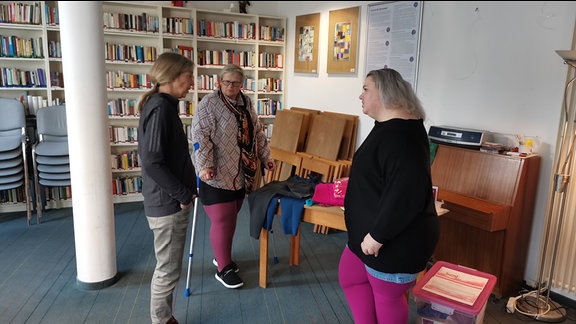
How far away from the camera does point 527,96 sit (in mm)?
2766

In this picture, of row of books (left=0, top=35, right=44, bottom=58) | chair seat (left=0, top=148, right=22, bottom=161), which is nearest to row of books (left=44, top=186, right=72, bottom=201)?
chair seat (left=0, top=148, right=22, bottom=161)

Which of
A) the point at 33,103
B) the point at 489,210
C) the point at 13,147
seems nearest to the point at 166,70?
the point at 489,210

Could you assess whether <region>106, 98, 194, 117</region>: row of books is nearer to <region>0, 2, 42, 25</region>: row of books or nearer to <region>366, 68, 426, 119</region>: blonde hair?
<region>0, 2, 42, 25</region>: row of books

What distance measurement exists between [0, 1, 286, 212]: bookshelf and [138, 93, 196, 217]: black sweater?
2468 mm

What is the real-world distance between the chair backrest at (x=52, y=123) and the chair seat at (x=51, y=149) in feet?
0.44

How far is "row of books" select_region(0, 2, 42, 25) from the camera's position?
4.03 metres

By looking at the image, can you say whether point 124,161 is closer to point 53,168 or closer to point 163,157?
point 53,168

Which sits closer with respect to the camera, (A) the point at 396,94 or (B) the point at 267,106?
(A) the point at 396,94

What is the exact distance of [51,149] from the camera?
3.96 meters

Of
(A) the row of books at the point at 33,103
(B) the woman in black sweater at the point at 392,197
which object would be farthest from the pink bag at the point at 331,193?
(A) the row of books at the point at 33,103

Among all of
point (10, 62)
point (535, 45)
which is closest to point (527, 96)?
point (535, 45)

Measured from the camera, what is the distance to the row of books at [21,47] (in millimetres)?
4078

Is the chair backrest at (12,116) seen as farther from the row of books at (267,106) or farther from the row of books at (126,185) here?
the row of books at (267,106)

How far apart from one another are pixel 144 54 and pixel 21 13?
1.18 m
